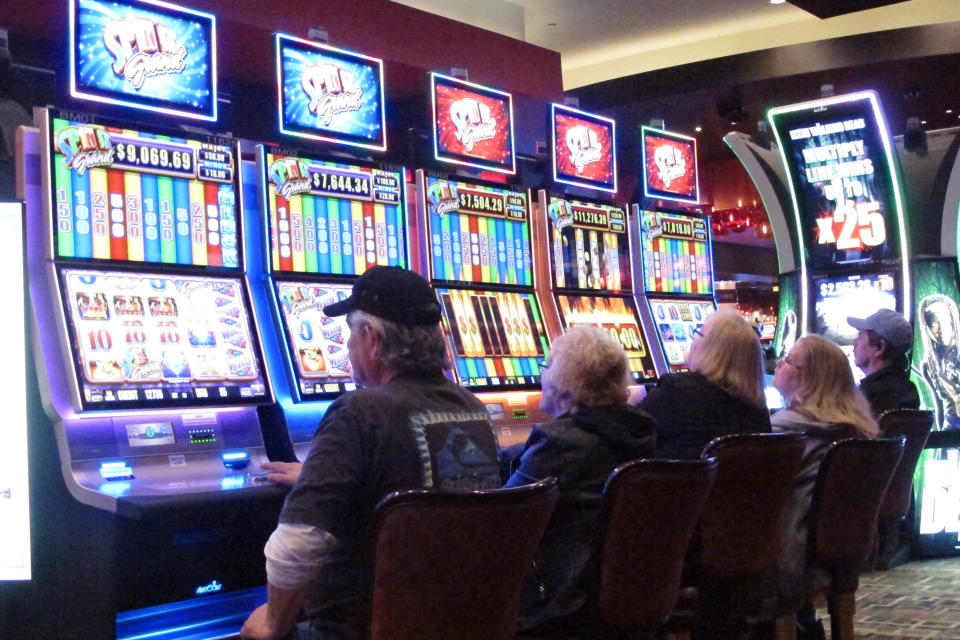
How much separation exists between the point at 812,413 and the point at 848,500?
408mm

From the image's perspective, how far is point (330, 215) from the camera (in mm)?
3744

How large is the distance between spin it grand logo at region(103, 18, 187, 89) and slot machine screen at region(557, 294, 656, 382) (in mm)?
2074

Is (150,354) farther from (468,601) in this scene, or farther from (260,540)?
(468,601)

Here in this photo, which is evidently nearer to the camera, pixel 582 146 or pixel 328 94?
pixel 328 94

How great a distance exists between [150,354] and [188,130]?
0.80 metres

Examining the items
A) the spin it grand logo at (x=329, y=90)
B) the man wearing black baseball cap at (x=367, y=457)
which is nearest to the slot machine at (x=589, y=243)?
the spin it grand logo at (x=329, y=90)

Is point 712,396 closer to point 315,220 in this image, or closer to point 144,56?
point 315,220

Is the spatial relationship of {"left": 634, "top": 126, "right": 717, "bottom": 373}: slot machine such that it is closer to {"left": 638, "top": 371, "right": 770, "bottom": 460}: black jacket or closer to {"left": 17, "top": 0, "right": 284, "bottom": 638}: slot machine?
{"left": 638, "top": 371, "right": 770, "bottom": 460}: black jacket

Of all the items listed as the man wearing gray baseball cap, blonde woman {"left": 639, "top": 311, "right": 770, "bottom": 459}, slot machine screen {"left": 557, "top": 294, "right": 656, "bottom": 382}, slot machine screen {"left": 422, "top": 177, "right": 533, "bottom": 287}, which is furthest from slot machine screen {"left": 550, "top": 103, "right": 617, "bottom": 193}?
blonde woman {"left": 639, "top": 311, "right": 770, "bottom": 459}

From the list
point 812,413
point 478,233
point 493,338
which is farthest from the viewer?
point 478,233

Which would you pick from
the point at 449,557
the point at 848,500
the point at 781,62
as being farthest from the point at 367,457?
the point at 781,62

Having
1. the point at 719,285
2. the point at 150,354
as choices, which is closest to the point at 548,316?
the point at 150,354

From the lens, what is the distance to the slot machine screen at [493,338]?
4102mm

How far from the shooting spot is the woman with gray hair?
241 centimetres
